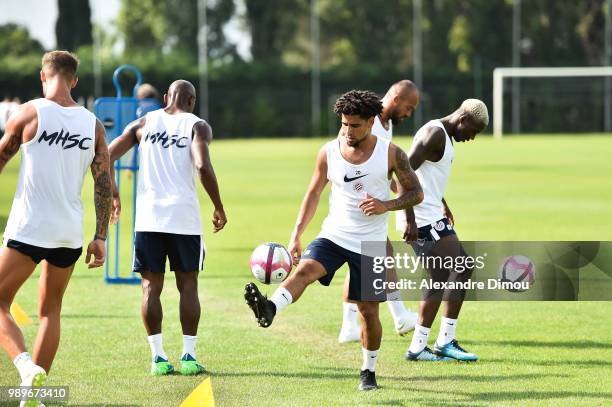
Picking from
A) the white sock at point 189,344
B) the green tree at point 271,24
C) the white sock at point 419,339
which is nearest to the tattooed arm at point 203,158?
the white sock at point 189,344

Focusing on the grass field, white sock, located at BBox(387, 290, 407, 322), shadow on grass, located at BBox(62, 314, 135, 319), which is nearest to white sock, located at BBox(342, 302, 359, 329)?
the grass field

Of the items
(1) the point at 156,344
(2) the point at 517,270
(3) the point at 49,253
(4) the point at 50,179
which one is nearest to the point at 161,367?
(1) the point at 156,344

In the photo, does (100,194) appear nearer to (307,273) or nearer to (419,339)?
(307,273)

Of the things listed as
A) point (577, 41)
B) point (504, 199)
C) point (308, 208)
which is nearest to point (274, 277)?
point (308, 208)

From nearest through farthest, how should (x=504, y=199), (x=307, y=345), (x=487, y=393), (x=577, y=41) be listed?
(x=487, y=393), (x=307, y=345), (x=504, y=199), (x=577, y=41)

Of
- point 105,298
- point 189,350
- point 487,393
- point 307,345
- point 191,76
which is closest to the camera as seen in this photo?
point 487,393

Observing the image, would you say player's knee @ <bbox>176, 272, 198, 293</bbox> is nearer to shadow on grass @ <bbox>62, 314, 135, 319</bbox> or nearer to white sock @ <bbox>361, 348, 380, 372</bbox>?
white sock @ <bbox>361, 348, 380, 372</bbox>

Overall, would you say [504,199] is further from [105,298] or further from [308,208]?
[308,208]

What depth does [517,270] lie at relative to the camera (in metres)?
10.4

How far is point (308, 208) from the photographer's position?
840cm

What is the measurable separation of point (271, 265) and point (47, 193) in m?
2.17

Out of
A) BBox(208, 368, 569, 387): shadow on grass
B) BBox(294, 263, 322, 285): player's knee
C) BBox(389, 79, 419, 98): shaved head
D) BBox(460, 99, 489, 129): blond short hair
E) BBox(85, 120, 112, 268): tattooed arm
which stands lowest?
BBox(208, 368, 569, 387): shadow on grass

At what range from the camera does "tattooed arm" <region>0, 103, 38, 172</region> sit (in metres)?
7.14

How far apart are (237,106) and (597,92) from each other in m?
19.6
